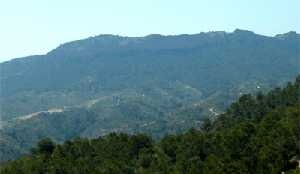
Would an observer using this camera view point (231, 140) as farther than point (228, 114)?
No

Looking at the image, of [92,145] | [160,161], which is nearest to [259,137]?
[160,161]

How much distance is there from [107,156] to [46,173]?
31.8ft

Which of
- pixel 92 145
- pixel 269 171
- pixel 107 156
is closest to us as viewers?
pixel 269 171

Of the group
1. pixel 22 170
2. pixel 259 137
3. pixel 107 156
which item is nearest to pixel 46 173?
pixel 22 170

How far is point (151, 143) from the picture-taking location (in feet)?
296

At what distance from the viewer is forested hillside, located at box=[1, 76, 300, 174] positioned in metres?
59.2

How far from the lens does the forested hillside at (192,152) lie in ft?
194

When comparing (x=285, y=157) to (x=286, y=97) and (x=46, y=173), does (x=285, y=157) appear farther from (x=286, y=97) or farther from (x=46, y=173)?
(x=286, y=97)

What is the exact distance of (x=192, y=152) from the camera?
7456cm

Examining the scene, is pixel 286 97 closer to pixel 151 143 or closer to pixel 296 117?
pixel 151 143

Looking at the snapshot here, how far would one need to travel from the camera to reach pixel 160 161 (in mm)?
72312

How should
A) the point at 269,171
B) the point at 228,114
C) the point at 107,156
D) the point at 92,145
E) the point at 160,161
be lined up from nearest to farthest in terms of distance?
the point at 269,171 → the point at 160,161 → the point at 107,156 → the point at 92,145 → the point at 228,114

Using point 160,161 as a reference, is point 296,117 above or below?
above

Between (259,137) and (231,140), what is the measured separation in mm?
3842
